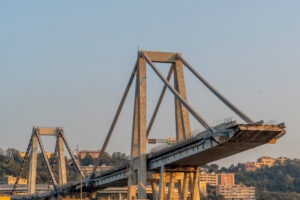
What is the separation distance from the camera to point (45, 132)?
526 feet

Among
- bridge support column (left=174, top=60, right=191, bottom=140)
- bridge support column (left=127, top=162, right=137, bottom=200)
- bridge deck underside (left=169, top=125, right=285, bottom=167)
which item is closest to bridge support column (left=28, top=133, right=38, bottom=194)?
bridge support column (left=127, top=162, right=137, bottom=200)

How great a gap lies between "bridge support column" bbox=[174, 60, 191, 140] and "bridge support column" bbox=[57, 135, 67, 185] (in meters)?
62.7

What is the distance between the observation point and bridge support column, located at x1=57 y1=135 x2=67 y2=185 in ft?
489

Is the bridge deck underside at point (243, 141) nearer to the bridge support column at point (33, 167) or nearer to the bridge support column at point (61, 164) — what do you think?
the bridge support column at point (61, 164)

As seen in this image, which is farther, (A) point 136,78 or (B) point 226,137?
(A) point 136,78

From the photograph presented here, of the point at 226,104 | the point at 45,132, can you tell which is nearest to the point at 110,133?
the point at 226,104

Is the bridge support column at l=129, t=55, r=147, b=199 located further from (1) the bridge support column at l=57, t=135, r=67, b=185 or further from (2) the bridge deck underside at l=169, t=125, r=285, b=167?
(1) the bridge support column at l=57, t=135, r=67, b=185

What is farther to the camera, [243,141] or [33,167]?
[33,167]

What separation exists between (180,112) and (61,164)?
65.7m

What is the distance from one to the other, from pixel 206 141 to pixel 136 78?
21.3 m

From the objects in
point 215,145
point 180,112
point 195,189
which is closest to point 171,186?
point 195,189

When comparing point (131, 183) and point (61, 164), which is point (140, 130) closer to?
point (131, 183)

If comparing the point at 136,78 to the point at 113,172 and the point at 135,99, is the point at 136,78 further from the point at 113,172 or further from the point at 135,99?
the point at 113,172

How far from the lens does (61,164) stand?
150m
